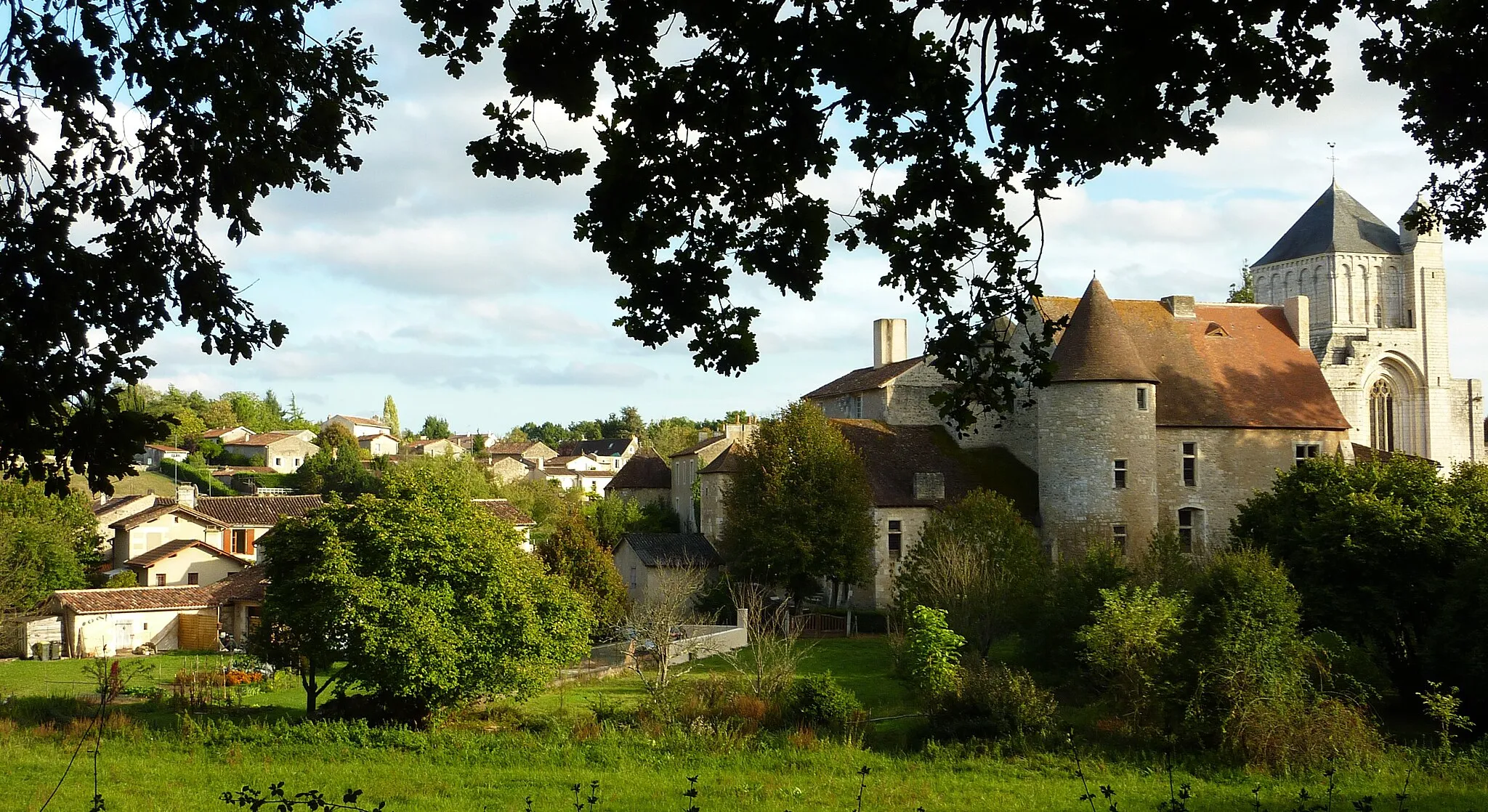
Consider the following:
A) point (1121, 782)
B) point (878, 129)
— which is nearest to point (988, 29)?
point (878, 129)

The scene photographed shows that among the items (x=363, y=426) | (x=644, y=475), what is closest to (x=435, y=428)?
(x=363, y=426)

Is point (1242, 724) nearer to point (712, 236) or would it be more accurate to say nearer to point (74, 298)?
point (712, 236)

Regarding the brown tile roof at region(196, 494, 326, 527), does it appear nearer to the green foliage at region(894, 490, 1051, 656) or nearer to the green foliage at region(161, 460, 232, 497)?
A: the green foliage at region(161, 460, 232, 497)

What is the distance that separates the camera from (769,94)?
24.8ft

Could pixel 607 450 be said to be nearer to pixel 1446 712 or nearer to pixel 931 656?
pixel 931 656

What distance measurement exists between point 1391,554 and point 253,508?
1849 inches

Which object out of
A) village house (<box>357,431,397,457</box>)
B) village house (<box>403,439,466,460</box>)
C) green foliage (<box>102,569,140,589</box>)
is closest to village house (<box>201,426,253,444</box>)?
village house (<box>357,431,397,457</box>)

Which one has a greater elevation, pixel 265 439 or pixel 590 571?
pixel 265 439

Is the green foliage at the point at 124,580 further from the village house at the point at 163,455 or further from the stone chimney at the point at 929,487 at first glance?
the village house at the point at 163,455

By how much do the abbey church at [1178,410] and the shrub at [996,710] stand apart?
11.1 m

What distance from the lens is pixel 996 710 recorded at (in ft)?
74.7

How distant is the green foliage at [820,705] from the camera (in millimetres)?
23906

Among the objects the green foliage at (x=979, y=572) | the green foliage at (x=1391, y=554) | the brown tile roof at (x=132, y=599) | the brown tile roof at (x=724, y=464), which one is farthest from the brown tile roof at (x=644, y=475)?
the green foliage at (x=1391, y=554)

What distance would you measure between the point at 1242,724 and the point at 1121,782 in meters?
2.92
